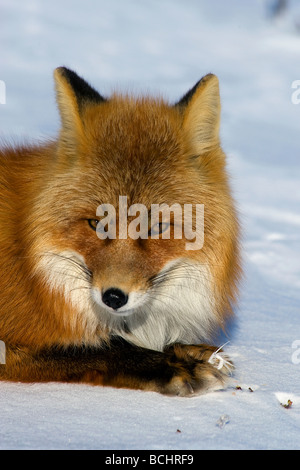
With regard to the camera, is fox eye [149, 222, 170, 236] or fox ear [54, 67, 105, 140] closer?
fox eye [149, 222, 170, 236]

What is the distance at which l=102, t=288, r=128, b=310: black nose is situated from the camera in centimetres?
293

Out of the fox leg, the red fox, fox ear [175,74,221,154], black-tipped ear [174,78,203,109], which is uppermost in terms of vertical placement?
black-tipped ear [174,78,203,109]

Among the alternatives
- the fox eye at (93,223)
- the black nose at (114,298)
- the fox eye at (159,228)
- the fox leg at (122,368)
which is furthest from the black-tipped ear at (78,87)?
the fox leg at (122,368)

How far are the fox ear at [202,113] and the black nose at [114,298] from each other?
1138mm

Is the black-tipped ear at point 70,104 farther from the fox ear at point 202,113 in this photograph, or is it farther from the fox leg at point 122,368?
the fox leg at point 122,368

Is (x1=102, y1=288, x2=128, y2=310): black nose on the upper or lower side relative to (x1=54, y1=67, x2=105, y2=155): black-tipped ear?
lower

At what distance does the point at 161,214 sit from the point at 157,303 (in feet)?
2.14

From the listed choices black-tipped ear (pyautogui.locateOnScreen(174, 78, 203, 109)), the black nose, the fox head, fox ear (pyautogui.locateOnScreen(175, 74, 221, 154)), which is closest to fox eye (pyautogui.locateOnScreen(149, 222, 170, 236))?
the fox head

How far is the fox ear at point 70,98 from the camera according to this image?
11.1 feet

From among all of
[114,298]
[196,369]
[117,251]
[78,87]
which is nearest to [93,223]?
[117,251]

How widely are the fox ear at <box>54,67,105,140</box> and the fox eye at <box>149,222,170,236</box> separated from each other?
793mm

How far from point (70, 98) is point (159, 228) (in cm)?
100

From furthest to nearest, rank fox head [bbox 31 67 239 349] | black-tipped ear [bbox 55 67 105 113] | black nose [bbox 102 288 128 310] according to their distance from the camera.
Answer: black-tipped ear [bbox 55 67 105 113] < fox head [bbox 31 67 239 349] < black nose [bbox 102 288 128 310]

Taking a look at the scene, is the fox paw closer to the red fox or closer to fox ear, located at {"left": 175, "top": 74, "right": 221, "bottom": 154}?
the red fox
